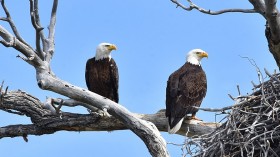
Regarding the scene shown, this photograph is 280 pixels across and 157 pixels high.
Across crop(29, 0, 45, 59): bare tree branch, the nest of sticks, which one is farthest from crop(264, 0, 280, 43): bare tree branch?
crop(29, 0, 45, 59): bare tree branch

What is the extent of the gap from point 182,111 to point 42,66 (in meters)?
1.69

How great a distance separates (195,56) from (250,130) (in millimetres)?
5189

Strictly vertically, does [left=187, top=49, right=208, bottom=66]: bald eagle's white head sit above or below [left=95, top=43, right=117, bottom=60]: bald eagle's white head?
below

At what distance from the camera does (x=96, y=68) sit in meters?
12.2

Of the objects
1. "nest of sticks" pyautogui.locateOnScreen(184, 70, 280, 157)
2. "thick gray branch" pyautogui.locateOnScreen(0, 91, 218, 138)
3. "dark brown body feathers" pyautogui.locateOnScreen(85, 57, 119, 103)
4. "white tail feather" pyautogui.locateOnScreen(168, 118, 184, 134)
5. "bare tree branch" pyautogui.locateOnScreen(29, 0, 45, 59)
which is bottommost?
"nest of sticks" pyautogui.locateOnScreen(184, 70, 280, 157)

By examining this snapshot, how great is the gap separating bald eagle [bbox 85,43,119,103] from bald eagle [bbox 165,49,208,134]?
1.19m

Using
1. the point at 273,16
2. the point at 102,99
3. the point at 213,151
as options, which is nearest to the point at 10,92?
the point at 102,99

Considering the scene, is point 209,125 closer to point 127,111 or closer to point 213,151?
point 127,111

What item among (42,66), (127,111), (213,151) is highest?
(42,66)

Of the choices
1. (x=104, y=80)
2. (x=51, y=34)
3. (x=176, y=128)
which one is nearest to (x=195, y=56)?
(x=104, y=80)

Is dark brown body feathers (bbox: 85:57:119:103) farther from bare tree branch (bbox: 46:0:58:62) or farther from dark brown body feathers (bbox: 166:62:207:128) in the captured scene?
bare tree branch (bbox: 46:0:58:62)

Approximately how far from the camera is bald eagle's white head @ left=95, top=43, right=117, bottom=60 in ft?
40.9

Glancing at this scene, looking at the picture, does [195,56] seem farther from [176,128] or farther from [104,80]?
[176,128]

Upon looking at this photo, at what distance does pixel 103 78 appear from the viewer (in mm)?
12078
